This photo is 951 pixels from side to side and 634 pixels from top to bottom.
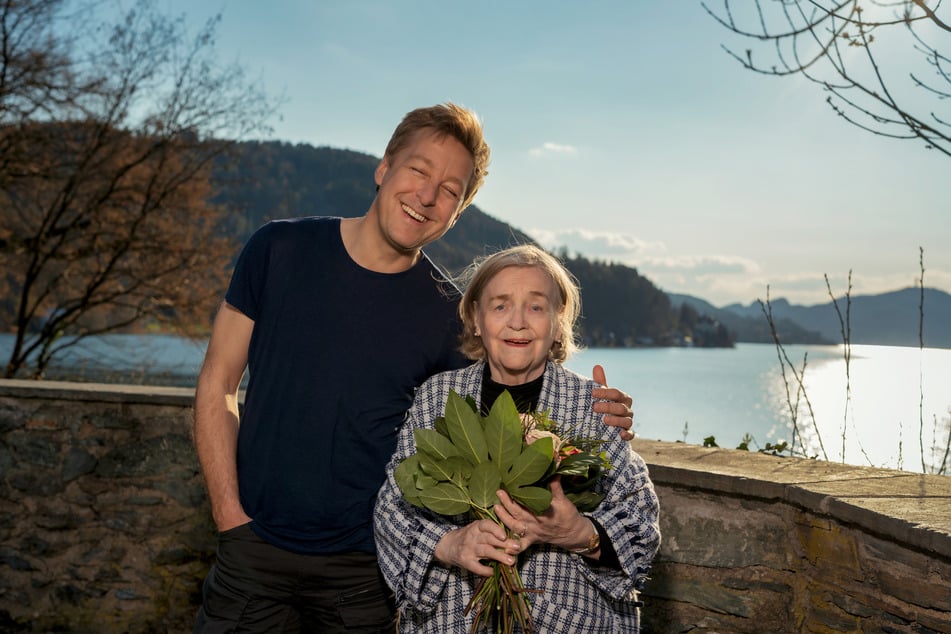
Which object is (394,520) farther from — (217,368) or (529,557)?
(217,368)

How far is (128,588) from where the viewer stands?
3.87 m

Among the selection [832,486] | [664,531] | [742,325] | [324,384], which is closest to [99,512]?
[324,384]

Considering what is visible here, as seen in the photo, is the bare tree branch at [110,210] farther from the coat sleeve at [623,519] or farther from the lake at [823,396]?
the coat sleeve at [623,519]

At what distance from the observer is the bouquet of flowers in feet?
5.12

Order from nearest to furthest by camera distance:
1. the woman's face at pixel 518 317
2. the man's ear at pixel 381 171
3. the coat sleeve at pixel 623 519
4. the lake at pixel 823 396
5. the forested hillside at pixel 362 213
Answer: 1. the coat sleeve at pixel 623 519
2. the woman's face at pixel 518 317
3. the man's ear at pixel 381 171
4. the lake at pixel 823 396
5. the forested hillside at pixel 362 213

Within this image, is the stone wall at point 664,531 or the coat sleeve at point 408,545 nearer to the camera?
the coat sleeve at point 408,545

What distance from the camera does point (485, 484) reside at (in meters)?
1.58

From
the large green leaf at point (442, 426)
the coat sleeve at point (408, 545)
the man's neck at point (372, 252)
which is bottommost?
the coat sleeve at point (408, 545)

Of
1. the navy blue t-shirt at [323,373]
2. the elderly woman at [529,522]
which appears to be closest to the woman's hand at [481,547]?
the elderly woman at [529,522]

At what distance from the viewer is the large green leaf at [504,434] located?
158 cm

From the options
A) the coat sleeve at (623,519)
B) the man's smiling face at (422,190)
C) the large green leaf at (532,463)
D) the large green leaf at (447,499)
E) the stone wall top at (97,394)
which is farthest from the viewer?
the stone wall top at (97,394)

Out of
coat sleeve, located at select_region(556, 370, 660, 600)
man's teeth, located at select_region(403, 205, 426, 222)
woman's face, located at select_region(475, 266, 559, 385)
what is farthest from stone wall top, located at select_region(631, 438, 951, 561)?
man's teeth, located at select_region(403, 205, 426, 222)

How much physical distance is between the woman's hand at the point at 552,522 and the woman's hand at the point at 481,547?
3cm

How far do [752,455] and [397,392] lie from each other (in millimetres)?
1977
